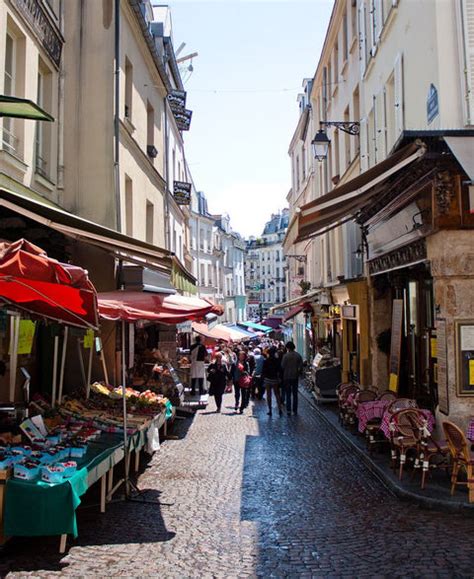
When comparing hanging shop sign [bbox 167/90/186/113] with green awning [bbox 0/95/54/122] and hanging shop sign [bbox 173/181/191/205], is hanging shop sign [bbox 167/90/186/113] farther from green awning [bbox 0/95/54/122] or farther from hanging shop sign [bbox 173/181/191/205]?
green awning [bbox 0/95/54/122]

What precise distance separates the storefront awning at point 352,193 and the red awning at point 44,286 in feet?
12.0

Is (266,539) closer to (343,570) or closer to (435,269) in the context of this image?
(343,570)

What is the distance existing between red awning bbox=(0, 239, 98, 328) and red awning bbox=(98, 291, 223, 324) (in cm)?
148

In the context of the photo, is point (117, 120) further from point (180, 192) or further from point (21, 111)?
point (180, 192)

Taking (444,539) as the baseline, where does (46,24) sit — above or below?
above

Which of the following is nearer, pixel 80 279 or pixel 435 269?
pixel 80 279

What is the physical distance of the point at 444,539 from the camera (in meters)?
5.70

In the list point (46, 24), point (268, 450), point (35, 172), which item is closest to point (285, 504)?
point (268, 450)

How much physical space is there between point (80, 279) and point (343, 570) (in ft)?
11.1

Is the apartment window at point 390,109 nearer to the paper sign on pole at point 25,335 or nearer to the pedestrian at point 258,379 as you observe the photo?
the paper sign on pole at point 25,335

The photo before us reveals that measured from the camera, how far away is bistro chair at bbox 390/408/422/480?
760 cm

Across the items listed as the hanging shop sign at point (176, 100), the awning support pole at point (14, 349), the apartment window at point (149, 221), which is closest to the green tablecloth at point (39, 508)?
the awning support pole at point (14, 349)

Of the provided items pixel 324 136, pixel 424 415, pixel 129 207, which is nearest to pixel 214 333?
pixel 129 207

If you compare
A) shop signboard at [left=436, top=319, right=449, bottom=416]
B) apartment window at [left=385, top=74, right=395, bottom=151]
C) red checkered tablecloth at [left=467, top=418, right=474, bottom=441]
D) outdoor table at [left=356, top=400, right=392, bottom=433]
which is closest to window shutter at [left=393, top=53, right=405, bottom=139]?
apartment window at [left=385, top=74, right=395, bottom=151]
